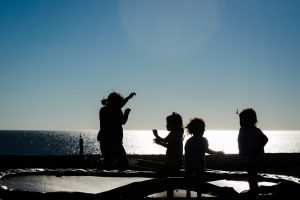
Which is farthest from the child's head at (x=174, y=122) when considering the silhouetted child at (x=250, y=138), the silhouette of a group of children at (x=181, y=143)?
the silhouetted child at (x=250, y=138)

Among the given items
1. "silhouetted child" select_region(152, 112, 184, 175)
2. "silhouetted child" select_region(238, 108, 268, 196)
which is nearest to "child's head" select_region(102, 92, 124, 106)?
"silhouetted child" select_region(152, 112, 184, 175)

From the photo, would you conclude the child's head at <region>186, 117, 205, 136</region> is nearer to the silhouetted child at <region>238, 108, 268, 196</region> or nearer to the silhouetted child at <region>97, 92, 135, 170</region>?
the silhouetted child at <region>238, 108, 268, 196</region>

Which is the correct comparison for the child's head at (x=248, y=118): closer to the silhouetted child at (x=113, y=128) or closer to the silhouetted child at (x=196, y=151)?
the silhouetted child at (x=196, y=151)

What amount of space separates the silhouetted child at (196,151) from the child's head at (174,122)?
756mm

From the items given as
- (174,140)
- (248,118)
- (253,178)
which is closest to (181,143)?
(174,140)

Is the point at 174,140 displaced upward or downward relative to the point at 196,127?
downward

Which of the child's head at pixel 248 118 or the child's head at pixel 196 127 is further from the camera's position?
the child's head at pixel 248 118

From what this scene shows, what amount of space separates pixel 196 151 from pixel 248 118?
0.79 metres

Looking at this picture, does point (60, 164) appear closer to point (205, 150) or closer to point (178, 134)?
point (178, 134)

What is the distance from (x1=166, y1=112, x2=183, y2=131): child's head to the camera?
19.8 feet

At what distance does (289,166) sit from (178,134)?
8.72m

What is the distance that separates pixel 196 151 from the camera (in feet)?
16.5

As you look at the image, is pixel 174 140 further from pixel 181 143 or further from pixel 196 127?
pixel 196 127

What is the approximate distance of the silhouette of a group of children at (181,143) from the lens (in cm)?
488
